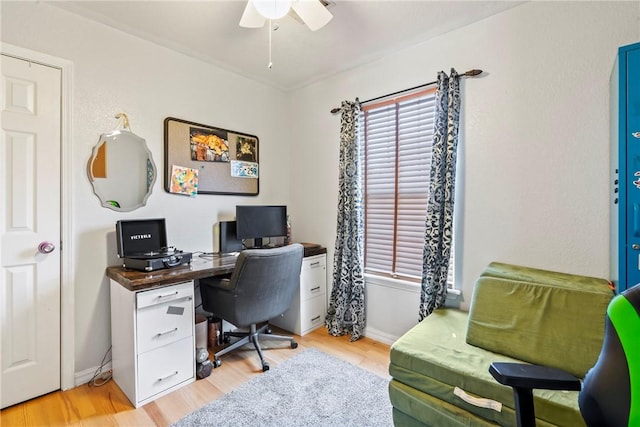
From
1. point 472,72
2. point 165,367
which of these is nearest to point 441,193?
point 472,72

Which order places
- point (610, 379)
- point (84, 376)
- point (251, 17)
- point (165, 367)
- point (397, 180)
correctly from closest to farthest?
point (610, 379)
point (251, 17)
point (165, 367)
point (84, 376)
point (397, 180)

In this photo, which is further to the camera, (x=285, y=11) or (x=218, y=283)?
(x=218, y=283)

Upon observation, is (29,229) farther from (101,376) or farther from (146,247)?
(101,376)

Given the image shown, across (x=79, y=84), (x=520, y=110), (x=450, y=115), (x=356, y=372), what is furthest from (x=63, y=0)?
(x=356, y=372)

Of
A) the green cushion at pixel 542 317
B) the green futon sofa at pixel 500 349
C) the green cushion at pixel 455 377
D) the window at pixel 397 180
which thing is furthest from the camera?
the window at pixel 397 180

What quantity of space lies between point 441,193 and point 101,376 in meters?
2.81

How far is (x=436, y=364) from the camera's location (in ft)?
4.68

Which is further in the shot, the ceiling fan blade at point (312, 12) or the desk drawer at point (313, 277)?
the desk drawer at point (313, 277)

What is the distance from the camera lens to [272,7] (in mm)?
1609

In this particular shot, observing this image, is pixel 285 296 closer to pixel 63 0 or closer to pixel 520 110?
pixel 520 110

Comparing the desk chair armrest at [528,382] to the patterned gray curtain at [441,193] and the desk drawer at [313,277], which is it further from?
the desk drawer at [313,277]

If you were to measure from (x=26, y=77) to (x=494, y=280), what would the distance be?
3161 millimetres

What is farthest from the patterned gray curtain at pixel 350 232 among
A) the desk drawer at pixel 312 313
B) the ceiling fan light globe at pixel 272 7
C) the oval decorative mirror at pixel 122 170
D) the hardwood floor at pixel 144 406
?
the oval decorative mirror at pixel 122 170

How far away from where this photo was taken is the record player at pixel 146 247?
196 cm
